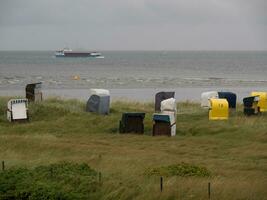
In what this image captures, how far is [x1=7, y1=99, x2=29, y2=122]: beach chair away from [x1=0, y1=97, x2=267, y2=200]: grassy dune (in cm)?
49

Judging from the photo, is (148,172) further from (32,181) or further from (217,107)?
(217,107)

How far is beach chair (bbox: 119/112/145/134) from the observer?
26328mm

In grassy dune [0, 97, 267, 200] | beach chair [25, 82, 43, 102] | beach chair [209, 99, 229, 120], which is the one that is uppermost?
beach chair [25, 82, 43, 102]

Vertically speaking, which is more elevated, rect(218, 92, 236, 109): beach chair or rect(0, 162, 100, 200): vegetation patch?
rect(218, 92, 236, 109): beach chair

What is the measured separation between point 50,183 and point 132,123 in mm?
13573

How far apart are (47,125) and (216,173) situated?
13.7 meters

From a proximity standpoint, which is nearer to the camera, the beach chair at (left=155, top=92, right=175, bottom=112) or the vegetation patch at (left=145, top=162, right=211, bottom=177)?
the vegetation patch at (left=145, top=162, right=211, bottom=177)

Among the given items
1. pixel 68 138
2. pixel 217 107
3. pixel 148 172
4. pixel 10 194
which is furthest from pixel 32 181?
pixel 217 107

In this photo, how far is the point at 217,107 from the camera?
2923 cm

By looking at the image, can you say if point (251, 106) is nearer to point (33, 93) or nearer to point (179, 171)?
point (33, 93)

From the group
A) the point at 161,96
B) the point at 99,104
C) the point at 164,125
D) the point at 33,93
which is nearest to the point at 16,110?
the point at 99,104

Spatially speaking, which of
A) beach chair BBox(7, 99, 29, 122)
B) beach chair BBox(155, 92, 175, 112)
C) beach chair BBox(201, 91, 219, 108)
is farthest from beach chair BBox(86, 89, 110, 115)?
beach chair BBox(201, 91, 219, 108)

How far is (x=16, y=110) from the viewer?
29.2m

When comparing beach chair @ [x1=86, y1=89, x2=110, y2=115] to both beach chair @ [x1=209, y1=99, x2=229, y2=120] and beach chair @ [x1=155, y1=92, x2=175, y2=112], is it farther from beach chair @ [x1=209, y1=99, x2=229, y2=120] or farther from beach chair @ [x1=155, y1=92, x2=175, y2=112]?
beach chair @ [x1=209, y1=99, x2=229, y2=120]
